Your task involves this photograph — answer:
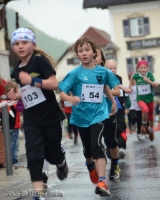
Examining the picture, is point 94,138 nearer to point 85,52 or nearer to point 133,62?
point 85,52

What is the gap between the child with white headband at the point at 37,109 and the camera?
6.90 meters

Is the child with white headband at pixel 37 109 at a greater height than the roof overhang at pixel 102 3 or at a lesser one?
greater

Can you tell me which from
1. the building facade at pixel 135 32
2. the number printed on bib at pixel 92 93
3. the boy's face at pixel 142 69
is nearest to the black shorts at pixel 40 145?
the number printed on bib at pixel 92 93

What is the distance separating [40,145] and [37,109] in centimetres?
36

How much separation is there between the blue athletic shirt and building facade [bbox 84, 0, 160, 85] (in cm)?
5055

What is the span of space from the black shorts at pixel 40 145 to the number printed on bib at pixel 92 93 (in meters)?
0.98

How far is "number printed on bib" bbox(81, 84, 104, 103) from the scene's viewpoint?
7.93 meters

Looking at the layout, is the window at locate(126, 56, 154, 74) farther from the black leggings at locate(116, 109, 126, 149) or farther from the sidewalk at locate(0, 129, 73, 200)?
the sidewalk at locate(0, 129, 73, 200)

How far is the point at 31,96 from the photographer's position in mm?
6965

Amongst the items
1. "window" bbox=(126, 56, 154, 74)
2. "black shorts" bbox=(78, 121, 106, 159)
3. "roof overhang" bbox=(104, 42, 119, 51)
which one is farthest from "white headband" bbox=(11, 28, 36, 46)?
"window" bbox=(126, 56, 154, 74)

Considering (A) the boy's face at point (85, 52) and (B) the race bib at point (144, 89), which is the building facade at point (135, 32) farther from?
(A) the boy's face at point (85, 52)

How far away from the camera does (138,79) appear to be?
16703mm

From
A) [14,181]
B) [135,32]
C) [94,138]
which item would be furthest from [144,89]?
[135,32]

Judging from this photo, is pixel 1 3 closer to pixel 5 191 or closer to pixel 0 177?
pixel 0 177
